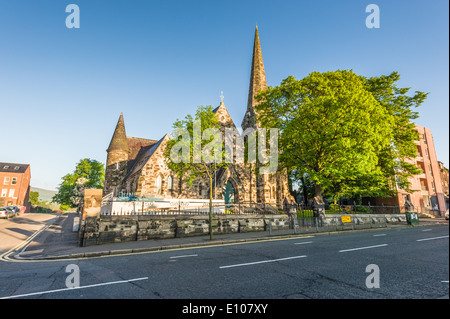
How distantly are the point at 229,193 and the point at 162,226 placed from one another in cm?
1541

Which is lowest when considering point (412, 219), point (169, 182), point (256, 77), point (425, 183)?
point (412, 219)

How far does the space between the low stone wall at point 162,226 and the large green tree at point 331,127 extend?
5.15m

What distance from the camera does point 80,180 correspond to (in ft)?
140

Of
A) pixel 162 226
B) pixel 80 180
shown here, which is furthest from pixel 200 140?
pixel 80 180

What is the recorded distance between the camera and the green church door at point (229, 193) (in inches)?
1092

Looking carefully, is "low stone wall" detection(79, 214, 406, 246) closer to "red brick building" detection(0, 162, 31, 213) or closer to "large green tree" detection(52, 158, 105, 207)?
"large green tree" detection(52, 158, 105, 207)

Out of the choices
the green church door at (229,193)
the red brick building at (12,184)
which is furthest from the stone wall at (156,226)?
the red brick building at (12,184)

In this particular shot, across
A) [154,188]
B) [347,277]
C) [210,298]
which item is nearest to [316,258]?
[347,277]

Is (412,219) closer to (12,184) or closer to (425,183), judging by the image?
(425,183)

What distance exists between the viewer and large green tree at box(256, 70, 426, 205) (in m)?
16.7

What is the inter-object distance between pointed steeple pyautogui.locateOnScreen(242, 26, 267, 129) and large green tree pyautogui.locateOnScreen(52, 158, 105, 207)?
1305 inches

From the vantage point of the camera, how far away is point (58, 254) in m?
9.29

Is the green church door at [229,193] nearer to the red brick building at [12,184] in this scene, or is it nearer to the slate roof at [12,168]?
the red brick building at [12,184]
